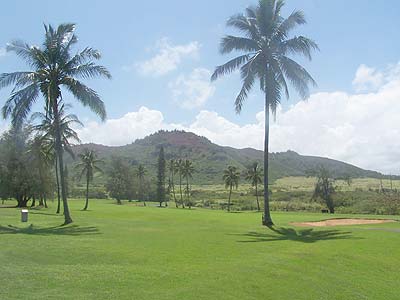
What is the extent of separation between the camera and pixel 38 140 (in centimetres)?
5603

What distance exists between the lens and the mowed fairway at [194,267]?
11984 mm

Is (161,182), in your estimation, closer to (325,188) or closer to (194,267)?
(325,188)

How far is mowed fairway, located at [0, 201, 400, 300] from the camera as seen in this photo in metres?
12.0

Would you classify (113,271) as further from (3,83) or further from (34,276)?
(3,83)

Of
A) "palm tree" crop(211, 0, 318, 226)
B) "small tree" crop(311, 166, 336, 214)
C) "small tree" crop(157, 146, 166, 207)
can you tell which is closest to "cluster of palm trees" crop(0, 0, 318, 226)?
"palm tree" crop(211, 0, 318, 226)

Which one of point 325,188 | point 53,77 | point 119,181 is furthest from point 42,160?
point 119,181

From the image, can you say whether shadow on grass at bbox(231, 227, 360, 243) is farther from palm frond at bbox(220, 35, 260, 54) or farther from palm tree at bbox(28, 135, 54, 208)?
palm tree at bbox(28, 135, 54, 208)

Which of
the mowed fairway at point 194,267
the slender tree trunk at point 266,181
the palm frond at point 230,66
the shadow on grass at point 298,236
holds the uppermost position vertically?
the palm frond at point 230,66

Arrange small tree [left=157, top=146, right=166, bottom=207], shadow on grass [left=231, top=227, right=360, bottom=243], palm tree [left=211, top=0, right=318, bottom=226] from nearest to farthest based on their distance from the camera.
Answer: shadow on grass [left=231, top=227, right=360, bottom=243] < palm tree [left=211, top=0, right=318, bottom=226] < small tree [left=157, top=146, right=166, bottom=207]

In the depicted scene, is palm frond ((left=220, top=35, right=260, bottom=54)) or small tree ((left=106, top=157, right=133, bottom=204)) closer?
palm frond ((left=220, top=35, right=260, bottom=54))

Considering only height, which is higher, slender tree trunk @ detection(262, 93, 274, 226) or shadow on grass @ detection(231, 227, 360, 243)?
slender tree trunk @ detection(262, 93, 274, 226)

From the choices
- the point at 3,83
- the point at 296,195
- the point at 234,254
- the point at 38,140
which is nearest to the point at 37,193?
the point at 38,140

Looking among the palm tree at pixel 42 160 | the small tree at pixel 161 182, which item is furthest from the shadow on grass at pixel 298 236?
the small tree at pixel 161 182

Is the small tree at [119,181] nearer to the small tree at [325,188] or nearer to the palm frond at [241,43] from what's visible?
the small tree at [325,188]
